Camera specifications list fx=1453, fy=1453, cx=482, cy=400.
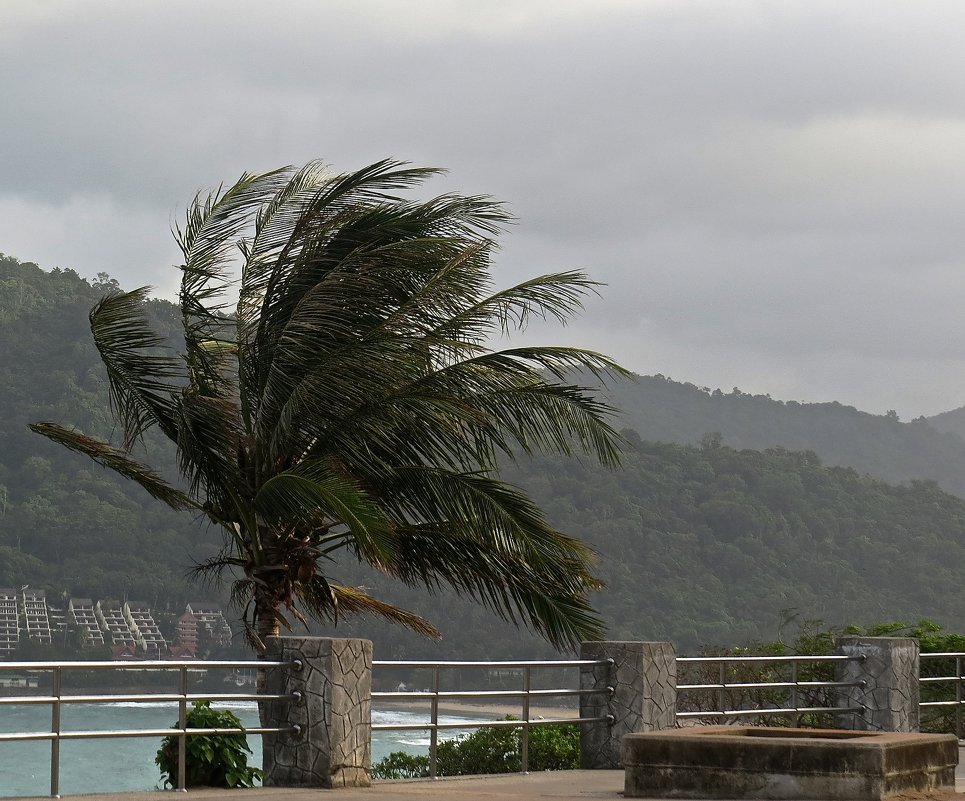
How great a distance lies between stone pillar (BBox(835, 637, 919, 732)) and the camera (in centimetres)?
1628

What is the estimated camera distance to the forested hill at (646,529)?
68.6 m

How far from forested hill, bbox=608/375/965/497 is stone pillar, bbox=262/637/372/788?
5830 inches

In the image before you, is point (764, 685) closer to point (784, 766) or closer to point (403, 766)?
point (784, 766)

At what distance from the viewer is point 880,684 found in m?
16.3

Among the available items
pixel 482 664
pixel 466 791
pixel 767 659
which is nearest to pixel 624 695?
pixel 767 659

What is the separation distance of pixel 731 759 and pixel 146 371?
28.2 ft

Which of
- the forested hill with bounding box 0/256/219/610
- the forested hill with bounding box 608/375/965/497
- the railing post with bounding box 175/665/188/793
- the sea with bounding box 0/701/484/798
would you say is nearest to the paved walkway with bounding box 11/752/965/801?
the railing post with bounding box 175/665/188/793

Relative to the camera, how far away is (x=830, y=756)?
406 inches

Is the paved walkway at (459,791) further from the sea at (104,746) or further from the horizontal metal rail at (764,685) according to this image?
the sea at (104,746)

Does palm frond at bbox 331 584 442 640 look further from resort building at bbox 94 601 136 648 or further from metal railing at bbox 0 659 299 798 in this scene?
resort building at bbox 94 601 136 648

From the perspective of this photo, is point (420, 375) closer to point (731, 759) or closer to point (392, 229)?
point (392, 229)

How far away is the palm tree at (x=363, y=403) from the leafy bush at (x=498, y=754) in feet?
19.6

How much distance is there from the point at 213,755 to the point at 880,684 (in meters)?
8.25

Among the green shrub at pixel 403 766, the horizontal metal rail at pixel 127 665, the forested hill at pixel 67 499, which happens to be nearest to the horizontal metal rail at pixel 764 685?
the horizontal metal rail at pixel 127 665
